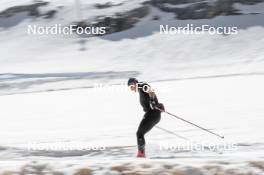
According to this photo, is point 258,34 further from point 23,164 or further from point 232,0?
point 23,164

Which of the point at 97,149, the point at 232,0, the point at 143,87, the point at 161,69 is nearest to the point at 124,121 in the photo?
the point at 97,149

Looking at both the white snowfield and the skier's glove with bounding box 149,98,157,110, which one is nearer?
the white snowfield

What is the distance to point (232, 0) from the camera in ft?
113

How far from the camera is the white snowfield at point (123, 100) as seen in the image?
933 centimetres

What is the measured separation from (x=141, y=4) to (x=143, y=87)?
2532 cm

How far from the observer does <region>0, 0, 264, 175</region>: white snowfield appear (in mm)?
9328

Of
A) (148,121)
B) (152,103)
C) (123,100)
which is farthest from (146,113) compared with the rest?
(123,100)

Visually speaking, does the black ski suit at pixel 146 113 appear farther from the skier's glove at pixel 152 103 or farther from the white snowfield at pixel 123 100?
the white snowfield at pixel 123 100

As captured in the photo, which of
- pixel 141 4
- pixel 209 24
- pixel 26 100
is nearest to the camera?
pixel 26 100

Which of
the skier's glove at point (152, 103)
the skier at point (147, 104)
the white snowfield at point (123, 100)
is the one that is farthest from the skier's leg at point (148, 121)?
the white snowfield at point (123, 100)

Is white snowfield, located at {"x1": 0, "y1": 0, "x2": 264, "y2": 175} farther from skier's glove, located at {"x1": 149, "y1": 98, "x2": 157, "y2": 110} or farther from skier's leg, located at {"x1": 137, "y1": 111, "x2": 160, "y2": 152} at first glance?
skier's glove, located at {"x1": 149, "y1": 98, "x2": 157, "y2": 110}

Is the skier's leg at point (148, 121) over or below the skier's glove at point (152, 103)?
below

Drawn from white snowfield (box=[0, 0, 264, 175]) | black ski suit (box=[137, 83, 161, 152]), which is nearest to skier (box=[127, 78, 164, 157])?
black ski suit (box=[137, 83, 161, 152])

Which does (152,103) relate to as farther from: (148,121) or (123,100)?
(123,100)
